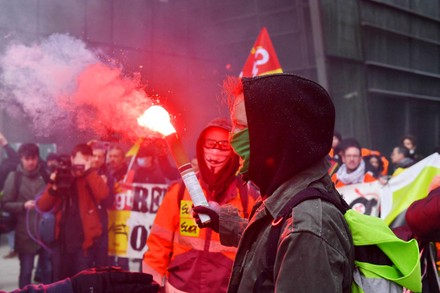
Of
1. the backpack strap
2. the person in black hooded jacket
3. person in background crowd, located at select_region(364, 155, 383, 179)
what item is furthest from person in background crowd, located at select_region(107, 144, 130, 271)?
the backpack strap

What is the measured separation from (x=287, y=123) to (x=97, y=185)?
5061mm

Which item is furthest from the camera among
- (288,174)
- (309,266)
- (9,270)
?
(9,270)

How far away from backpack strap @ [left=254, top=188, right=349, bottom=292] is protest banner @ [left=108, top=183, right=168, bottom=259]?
5633 mm

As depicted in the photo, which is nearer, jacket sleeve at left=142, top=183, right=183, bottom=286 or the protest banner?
jacket sleeve at left=142, top=183, right=183, bottom=286

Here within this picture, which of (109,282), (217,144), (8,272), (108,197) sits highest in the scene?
(217,144)

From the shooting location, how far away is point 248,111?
75.5 inches

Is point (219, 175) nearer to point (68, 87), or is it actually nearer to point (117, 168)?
point (68, 87)

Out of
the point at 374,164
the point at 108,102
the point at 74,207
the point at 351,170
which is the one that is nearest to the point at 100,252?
the point at 74,207

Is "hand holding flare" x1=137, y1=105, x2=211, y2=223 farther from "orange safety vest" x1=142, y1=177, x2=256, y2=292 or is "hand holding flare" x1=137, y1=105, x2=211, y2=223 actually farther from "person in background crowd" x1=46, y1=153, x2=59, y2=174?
"person in background crowd" x1=46, y1=153, x2=59, y2=174

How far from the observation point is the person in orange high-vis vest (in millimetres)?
3498

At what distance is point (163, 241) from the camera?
3742 mm

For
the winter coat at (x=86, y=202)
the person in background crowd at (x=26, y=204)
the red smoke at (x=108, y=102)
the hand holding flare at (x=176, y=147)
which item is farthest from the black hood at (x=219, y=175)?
the person in background crowd at (x=26, y=204)

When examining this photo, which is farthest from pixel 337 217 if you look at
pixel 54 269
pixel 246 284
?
pixel 54 269

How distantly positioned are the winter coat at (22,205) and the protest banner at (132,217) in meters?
1.10
